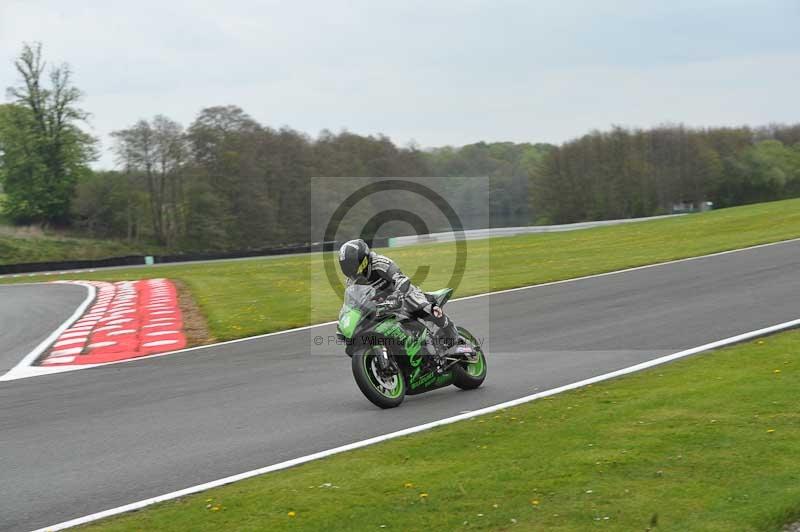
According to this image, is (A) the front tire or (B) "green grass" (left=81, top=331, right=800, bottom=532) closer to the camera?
(B) "green grass" (left=81, top=331, right=800, bottom=532)

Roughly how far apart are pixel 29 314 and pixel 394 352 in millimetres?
16087

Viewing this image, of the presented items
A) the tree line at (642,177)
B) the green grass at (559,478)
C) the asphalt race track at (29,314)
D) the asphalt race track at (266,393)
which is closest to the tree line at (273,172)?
the tree line at (642,177)

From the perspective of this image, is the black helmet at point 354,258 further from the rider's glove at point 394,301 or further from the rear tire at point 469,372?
the rear tire at point 469,372

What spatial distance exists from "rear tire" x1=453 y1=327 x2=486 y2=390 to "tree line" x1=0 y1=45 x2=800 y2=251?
31.0m

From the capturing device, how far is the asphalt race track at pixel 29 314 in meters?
15.8

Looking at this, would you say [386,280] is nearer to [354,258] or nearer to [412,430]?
[354,258]

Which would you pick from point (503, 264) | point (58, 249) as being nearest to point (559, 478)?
point (503, 264)

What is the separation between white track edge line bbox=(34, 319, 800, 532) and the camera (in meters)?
5.94

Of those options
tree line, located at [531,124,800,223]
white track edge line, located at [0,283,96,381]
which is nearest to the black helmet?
white track edge line, located at [0,283,96,381]

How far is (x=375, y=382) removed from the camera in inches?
344

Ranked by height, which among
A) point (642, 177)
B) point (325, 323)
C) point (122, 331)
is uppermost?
point (642, 177)

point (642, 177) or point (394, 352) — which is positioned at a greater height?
point (642, 177)

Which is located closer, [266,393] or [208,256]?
[266,393]

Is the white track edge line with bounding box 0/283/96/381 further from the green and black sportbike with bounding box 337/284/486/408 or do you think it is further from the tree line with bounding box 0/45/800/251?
the tree line with bounding box 0/45/800/251
